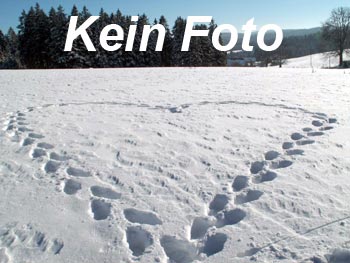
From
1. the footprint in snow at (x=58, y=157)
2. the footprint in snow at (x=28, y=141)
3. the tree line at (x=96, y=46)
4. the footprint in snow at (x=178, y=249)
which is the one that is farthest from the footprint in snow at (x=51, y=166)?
the tree line at (x=96, y=46)

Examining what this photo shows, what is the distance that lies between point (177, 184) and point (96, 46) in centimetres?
4004

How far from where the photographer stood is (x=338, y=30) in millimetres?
49469

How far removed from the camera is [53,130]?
6.74m

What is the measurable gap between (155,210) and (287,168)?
7.32 feet

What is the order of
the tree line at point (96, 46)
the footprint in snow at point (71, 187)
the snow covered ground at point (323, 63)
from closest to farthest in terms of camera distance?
the footprint in snow at point (71, 187), the tree line at point (96, 46), the snow covered ground at point (323, 63)

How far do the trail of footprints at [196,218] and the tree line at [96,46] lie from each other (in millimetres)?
36416

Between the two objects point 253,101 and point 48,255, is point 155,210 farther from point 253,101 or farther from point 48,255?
point 253,101

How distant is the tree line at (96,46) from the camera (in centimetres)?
4019

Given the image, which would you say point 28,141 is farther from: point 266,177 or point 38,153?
point 266,177

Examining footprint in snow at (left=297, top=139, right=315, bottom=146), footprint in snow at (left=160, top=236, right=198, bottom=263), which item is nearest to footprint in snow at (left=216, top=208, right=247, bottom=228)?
footprint in snow at (left=160, top=236, right=198, bottom=263)

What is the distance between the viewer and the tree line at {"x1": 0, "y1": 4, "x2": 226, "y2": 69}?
40.2 m

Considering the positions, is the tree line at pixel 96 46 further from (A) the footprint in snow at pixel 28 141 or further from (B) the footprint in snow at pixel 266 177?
(B) the footprint in snow at pixel 266 177

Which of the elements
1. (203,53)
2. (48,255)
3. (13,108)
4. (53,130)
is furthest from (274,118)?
(203,53)

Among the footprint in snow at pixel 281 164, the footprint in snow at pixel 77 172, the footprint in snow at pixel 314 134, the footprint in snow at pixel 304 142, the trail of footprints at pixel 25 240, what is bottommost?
the trail of footprints at pixel 25 240
